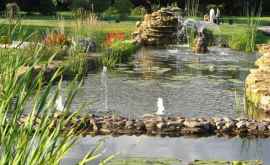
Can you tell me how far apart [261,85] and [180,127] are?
3.60 metres

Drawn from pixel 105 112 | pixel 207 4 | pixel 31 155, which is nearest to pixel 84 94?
Answer: pixel 105 112

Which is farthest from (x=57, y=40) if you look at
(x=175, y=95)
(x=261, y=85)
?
(x=261, y=85)

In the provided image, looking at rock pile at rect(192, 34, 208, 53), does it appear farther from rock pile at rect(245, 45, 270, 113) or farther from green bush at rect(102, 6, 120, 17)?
green bush at rect(102, 6, 120, 17)

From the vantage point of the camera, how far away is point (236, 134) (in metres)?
11.1

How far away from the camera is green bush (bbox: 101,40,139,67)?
66.2ft

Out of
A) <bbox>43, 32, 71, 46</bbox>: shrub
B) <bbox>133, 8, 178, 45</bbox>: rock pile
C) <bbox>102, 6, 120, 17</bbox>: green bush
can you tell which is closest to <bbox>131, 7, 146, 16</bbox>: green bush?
<bbox>102, 6, 120, 17</bbox>: green bush

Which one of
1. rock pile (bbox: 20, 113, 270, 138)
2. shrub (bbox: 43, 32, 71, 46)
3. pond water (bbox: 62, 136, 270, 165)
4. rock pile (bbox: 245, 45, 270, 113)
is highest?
shrub (bbox: 43, 32, 71, 46)

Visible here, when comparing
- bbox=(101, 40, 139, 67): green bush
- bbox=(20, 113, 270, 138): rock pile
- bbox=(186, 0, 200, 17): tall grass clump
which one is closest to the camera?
bbox=(20, 113, 270, 138): rock pile

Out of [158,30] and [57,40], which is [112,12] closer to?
[158,30]

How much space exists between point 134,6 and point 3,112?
158 ft

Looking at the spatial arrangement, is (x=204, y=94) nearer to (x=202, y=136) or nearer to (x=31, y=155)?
(x=202, y=136)

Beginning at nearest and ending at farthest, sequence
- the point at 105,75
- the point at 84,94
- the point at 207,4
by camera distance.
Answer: the point at 84,94, the point at 105,75, the point at 207,4

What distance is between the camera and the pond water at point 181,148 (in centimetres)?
958

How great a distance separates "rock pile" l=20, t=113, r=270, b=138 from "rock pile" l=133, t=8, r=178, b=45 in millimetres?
16666
